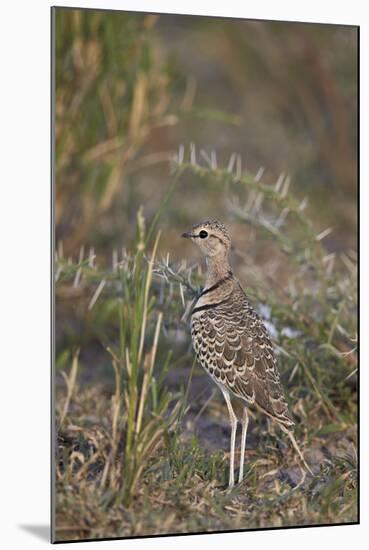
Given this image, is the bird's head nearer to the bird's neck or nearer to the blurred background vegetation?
the bird's neck

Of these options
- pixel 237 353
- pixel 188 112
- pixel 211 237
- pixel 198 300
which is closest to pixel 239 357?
pixel 237 353

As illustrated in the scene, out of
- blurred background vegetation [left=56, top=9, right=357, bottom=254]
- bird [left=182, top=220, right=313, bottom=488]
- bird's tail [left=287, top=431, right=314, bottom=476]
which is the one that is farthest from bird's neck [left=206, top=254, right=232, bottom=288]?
blurred background vegetation [left=56, top=9, right=357, bottom=254]

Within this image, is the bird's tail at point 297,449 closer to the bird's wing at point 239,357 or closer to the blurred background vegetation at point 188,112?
the bird's wing at point 239,357

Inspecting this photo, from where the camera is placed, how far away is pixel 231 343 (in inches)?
114

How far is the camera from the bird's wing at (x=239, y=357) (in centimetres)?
287

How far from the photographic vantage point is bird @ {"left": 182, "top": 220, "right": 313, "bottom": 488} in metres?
2.87

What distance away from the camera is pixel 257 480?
9.71ft

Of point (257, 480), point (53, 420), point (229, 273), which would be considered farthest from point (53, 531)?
point (229, 273)

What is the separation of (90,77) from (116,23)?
22 cm

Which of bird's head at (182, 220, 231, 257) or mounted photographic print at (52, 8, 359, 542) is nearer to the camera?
mounted photographic print at (52, 8, 359, 542)

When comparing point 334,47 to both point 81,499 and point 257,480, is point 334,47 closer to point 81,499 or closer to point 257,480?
point 257,480

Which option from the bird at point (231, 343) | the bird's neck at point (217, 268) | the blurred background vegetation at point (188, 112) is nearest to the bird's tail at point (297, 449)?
the bird at point (231, 343)

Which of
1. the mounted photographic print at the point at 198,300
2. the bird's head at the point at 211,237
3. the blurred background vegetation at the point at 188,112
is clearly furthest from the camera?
the blurred background vegetation at the point at 188,112

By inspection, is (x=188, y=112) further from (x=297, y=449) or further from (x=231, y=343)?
(x=297, y=449)
